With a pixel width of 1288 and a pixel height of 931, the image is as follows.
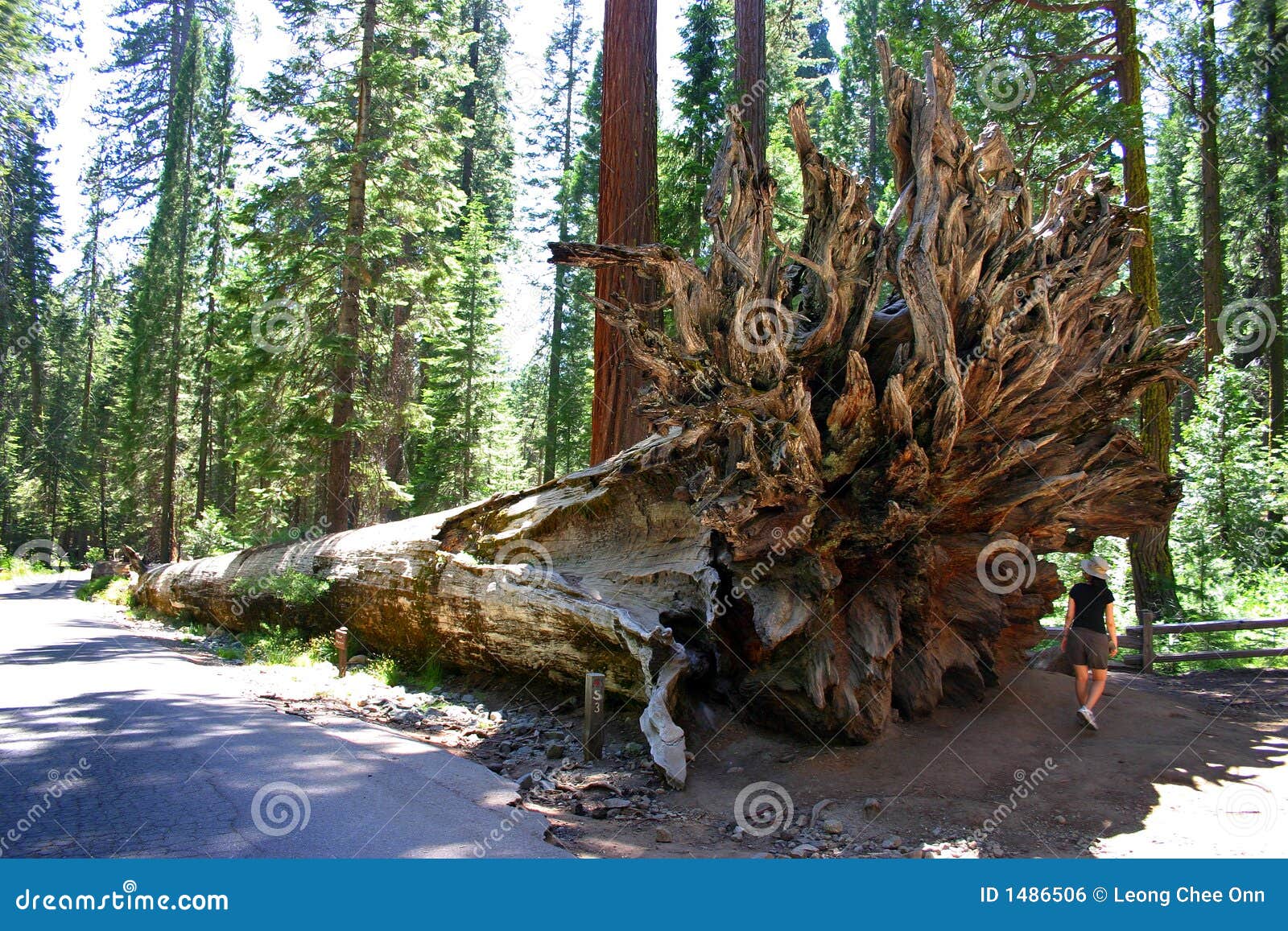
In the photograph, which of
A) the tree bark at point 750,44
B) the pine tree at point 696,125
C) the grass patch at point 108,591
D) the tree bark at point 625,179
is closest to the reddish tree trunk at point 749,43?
the tree bark at point 750,44

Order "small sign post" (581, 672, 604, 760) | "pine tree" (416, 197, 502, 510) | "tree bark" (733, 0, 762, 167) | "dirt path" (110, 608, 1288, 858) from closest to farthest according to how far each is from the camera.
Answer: "dirt path" (110, 608, 1288, 858), "small sign post" (581, 672, 604, 760), "tree bark" (733, 0, 762, 167), "pine tree" (416, 197, 502, 510)

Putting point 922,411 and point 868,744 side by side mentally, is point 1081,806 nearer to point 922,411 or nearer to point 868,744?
point 868,744

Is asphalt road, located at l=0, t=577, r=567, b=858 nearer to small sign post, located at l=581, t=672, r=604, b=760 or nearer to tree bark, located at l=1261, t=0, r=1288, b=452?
small sign post, located at l=581, t=672, r=604, b=760

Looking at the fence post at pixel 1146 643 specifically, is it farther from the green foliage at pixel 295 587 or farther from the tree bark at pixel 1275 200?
the green foliage at pixel 295 587

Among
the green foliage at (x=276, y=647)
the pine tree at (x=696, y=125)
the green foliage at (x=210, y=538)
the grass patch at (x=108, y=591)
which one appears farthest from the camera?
A: the green foliage at (x=210, y=538)

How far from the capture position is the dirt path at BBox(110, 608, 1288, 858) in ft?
15.5

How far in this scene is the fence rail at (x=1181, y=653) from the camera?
31.0 feet

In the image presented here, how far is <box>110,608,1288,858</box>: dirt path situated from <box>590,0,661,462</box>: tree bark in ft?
13.0

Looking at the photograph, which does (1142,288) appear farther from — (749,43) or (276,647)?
(276,647)

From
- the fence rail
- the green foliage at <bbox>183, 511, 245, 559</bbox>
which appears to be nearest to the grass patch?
the green foliage at <bbox>183, 511, 245, 559</bbox>

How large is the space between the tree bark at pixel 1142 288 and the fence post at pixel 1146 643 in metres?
1.55

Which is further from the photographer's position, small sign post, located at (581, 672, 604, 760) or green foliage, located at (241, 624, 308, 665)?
green foliage, located at (241, 624, 308, 665)

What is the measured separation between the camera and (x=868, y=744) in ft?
20.3

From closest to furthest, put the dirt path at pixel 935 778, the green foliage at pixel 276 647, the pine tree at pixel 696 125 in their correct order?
the dirt path at pixel 935 778
the green foliage at pixel 276 647
the pine tree at pixel 696 125
